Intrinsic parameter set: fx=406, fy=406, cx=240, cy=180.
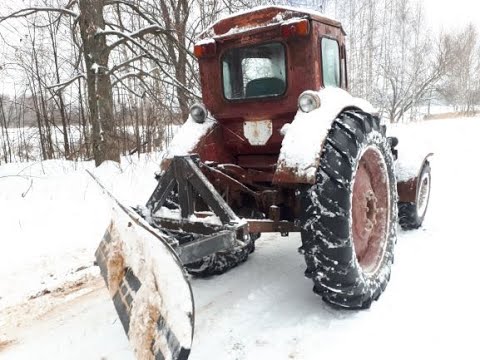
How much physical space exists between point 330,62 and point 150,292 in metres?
2.31

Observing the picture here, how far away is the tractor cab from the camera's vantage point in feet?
9.62

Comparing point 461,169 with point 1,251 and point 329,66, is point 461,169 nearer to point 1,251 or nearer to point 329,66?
point 329,66

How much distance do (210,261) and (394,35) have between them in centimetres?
2919

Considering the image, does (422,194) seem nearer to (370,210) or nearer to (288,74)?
(370,210)

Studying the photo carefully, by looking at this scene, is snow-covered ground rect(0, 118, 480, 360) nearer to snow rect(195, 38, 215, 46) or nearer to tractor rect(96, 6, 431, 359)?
tractor rect(96, 6, 431, 359)

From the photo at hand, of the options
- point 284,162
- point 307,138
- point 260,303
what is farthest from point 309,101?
point 260,303

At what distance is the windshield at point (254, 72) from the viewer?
313 cm

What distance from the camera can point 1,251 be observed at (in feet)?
13.5

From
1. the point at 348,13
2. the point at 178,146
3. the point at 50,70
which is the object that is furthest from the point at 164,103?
the point at 348,13

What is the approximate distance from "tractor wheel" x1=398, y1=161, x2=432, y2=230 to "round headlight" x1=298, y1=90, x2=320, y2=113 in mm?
2101

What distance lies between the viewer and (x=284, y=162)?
2494mm

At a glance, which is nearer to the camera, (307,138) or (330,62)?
(307,138)

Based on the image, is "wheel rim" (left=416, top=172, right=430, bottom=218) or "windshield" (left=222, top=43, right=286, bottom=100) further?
"wheel rim" (left=416, top=172, right=430, bottom=218)

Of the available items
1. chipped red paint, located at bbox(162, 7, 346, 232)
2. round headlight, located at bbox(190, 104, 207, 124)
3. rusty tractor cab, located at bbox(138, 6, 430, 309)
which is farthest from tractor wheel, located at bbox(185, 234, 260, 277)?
round headlight, located at bbox(190, 104, 207, 124)
